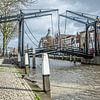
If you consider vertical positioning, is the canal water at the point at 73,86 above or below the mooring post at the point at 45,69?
below

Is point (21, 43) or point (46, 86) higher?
point (21, 43)

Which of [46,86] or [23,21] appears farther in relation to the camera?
[23,21]

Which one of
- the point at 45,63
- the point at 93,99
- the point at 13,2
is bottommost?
the point at 93,99

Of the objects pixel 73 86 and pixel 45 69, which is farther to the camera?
pixel 73 86

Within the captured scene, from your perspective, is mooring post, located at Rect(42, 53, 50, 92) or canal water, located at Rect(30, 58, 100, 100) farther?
canal water, located at Rect(30, 58, 100, 100)

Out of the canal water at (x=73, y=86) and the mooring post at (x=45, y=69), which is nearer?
the mooring post at (x=45, y=69)

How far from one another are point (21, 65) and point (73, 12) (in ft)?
72.1

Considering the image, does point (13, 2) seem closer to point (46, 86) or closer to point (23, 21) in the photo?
point (46, 86)

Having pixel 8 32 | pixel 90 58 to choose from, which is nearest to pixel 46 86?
pixel 8 32

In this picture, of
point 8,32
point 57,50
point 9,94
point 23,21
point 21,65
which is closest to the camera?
point 9,94

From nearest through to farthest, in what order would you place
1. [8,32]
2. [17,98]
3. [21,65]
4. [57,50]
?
1. [17,98]
2. [21,65]
3. [8,32]
4. [57,50]

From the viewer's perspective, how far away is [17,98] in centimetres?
816

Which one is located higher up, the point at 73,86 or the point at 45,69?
the point at 45,69

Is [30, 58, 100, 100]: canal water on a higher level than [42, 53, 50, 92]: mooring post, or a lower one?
lower
